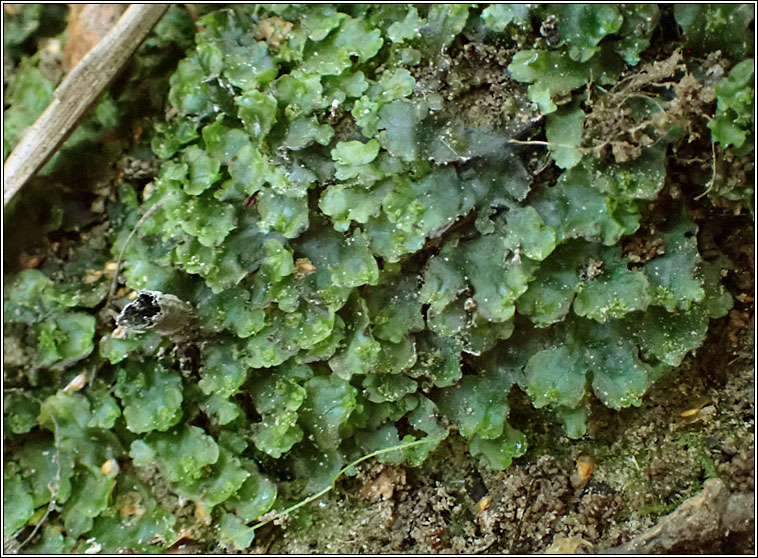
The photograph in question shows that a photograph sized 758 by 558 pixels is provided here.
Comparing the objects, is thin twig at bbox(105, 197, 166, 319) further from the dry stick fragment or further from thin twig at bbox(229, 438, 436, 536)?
thin twig at bbox(229, 438, 436, 536)

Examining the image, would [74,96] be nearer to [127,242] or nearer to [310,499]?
[127,242]

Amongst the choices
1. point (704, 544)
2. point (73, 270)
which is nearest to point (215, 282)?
point (73, 270)

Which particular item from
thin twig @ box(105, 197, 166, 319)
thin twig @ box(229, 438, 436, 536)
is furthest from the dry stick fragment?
thin twig @ box(229, 438, 436, 536)

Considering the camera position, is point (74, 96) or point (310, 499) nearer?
point (310, 499)

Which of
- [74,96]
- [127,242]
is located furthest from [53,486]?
[74,96]

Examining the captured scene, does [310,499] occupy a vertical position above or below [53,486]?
below

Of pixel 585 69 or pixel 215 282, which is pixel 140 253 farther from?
pixel 585 69

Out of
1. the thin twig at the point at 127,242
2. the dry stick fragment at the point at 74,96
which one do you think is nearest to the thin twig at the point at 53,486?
the thin twig at the point at 127,242

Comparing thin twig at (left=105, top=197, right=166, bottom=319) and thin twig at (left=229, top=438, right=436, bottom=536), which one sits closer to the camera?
thin twig at (left=229, top=438, right=436, bottom=536)
